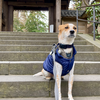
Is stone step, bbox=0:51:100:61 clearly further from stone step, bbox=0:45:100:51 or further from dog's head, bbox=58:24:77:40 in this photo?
dog's head, bbox=58:24:77:40

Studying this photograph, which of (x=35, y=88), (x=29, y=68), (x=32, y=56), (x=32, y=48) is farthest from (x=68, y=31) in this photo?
(x=32, y=48)

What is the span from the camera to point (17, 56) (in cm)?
268

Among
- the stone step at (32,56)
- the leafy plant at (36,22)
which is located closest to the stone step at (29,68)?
the stone step at (32,56)

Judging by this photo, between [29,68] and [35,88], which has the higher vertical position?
[29,68]

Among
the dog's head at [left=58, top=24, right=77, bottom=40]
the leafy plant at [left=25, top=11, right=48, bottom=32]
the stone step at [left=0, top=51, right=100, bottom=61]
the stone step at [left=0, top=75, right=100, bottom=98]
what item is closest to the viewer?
the dog's head at [left=58, top=24, right=77, bottom=40]

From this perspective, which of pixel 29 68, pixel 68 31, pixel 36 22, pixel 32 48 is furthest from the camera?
pixel 36 22

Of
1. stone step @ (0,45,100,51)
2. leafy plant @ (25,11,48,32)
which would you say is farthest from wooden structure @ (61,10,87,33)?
leafy plant @ (25,11,48,32)

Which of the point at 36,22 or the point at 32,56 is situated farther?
the point at 36,22

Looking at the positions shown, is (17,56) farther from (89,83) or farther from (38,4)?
(38,4)

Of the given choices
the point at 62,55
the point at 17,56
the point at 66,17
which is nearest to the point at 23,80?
the point at 62,55

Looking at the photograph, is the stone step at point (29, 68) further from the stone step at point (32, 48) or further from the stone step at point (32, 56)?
the stone step at point (32, 48)

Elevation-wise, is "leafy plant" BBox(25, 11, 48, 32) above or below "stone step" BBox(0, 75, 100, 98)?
above

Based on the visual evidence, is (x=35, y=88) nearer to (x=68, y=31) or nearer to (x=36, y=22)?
(x=68, y=31)

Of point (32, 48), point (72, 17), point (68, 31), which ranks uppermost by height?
point (72, 17)
